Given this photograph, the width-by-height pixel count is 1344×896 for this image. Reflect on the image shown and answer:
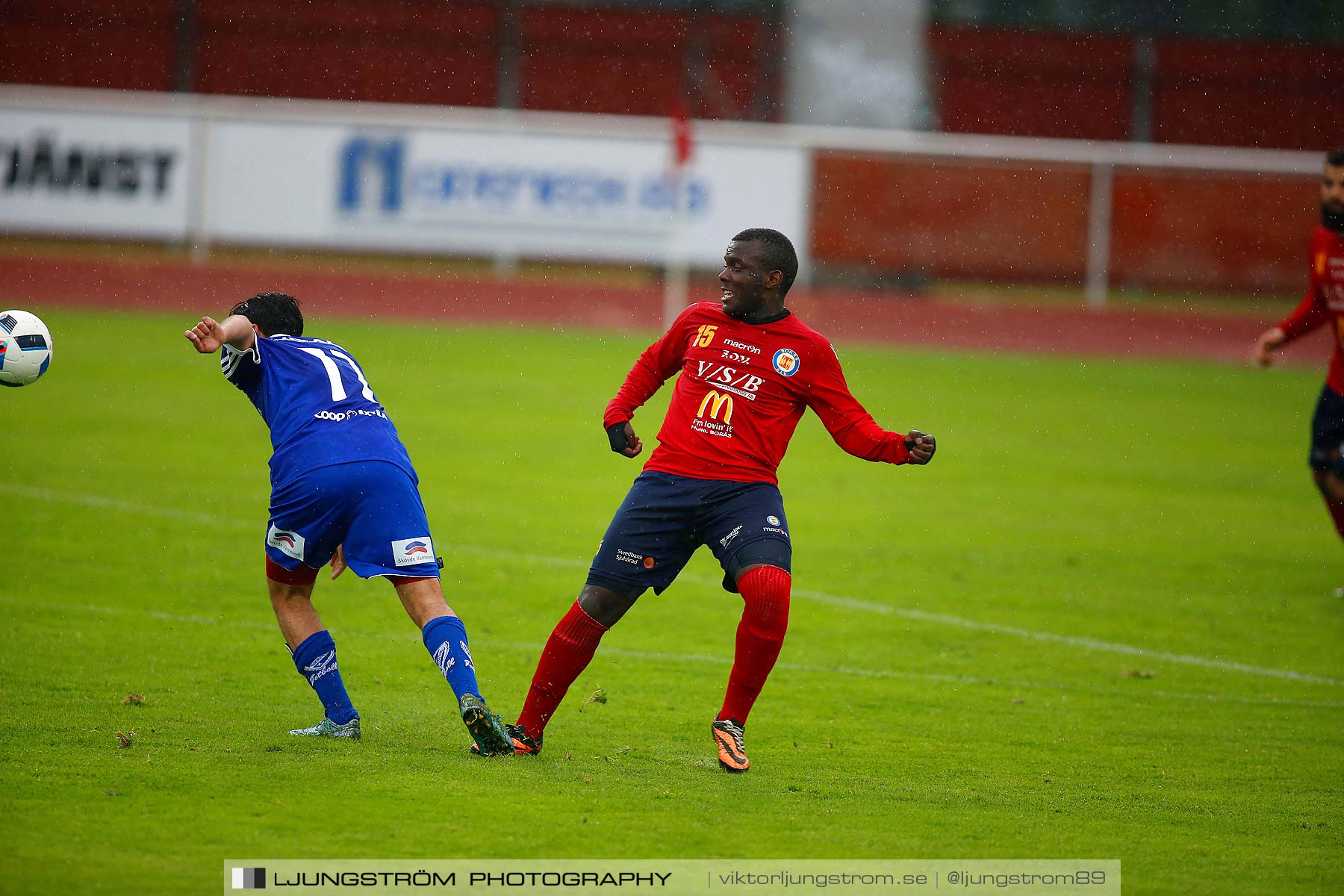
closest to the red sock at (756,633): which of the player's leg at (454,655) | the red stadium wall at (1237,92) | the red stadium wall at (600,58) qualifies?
the player's leg at (454,655)

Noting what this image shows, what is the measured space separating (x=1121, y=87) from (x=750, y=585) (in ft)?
106

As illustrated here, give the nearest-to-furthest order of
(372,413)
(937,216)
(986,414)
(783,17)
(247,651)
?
(372,413) < (247,651) < (986,414) < (937,216) < (783,17)

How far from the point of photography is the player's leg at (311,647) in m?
5.66

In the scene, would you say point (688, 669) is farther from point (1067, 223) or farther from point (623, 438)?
point (1067, 223)

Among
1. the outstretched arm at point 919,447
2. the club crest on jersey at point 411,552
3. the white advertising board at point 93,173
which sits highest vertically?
the white advertising board at point 93,173

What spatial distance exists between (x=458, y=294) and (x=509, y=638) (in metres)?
18.4

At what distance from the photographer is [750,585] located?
5.55 meters

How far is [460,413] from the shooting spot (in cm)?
1537

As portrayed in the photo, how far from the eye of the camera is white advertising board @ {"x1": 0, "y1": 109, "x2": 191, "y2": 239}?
2434 cm

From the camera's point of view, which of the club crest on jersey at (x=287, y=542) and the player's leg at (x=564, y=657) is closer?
the club crest on jersey at (x=287, y=542)

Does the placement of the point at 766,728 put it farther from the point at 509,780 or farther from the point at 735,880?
the point at 735,880

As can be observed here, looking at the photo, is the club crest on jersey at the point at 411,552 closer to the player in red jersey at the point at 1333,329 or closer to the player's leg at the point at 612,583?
the player's leg at the point at 612,583

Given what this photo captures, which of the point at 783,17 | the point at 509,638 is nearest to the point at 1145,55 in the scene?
the point at 783,17

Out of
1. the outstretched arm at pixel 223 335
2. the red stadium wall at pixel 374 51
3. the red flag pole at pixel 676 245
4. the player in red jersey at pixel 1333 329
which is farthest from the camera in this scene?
the red stadium wall at pixel 374 51
